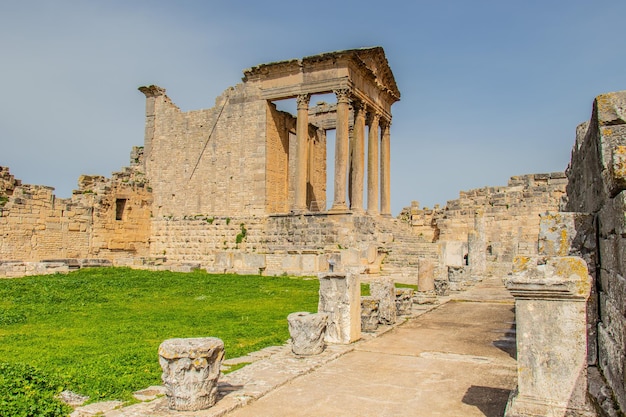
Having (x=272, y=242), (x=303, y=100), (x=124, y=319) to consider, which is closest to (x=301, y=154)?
(x=303, y=100)

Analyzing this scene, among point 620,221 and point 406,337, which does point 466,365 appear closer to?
point 406,337

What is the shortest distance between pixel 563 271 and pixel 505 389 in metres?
2.02

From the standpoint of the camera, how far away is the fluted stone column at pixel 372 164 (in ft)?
89.7

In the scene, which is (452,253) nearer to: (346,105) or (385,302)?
(346,105)

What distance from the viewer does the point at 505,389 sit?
552 centimetres

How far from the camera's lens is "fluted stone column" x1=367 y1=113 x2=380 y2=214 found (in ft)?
89.7

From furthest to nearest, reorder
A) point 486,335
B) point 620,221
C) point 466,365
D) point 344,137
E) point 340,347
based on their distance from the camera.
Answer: point 344,137 → point 486,335 → point 340,347 → point 466,365 → point 620,221

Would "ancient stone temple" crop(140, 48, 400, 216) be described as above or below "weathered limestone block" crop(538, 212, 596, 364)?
above

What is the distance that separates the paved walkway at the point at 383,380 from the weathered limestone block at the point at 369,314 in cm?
27

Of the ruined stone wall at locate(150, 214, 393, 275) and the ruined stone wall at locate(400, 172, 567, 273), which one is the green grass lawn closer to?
the ruined stone wall at locate(150, 214, 393, 275)

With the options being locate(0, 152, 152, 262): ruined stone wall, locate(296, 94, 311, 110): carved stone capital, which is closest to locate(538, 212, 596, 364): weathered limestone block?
locate(296, 94, 311, 110): carved stone capital

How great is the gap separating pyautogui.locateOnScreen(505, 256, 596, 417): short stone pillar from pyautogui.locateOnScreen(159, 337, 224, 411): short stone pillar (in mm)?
2547

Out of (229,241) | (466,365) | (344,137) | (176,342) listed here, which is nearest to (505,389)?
(466,365)

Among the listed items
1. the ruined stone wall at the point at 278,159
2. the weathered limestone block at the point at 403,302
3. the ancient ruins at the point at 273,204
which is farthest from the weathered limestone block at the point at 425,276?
the ruined stone wall at the point at 278,159
